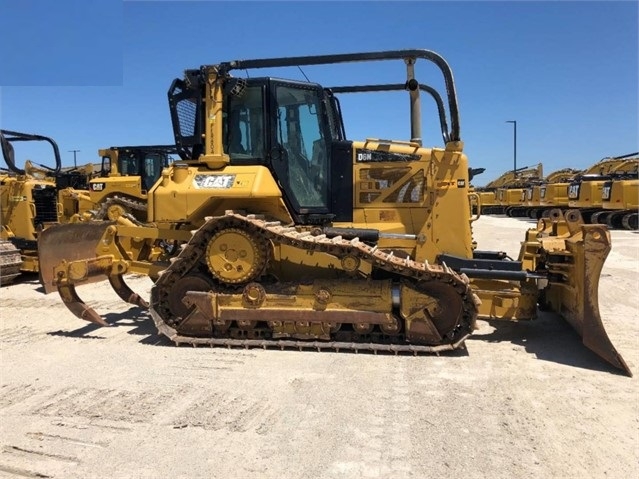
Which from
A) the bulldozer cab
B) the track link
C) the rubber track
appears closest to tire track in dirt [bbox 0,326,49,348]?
the rubber track

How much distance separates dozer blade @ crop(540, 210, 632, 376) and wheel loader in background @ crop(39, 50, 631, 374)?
14 millimetres

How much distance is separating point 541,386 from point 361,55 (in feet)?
13.2

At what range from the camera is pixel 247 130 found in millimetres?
6184

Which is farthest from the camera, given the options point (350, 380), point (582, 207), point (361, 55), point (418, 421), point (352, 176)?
point (582, 207)

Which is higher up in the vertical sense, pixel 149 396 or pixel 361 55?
pixel 361 55

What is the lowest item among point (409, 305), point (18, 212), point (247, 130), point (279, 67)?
point (409, 305)

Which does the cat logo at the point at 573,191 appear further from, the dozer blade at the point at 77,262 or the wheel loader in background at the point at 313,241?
the dozer blade at the point at 77,262

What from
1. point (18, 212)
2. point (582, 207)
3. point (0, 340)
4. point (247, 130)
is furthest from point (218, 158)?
point (582, 207)

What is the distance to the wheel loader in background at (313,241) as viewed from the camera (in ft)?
17.6

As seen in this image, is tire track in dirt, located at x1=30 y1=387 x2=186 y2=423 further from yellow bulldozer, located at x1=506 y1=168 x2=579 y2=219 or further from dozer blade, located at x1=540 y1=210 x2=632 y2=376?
yellow bulldozer, located at x1=506 y1=168 x2=579 y2=219

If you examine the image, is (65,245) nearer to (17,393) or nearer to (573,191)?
(17,393)

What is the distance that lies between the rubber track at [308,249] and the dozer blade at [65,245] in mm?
1335

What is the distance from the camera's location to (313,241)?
17.7 ft

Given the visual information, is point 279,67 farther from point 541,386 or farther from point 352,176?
point 541,386
